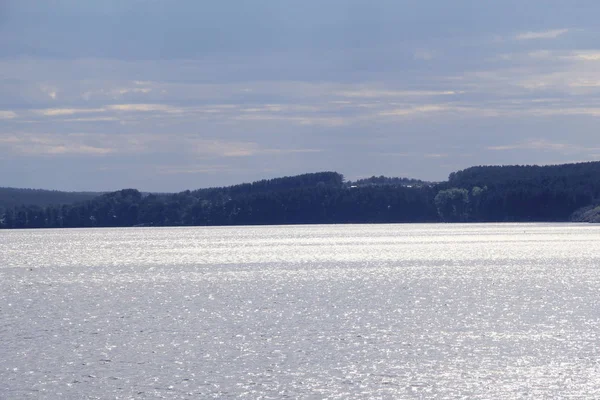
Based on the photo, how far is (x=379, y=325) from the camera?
55531 mm

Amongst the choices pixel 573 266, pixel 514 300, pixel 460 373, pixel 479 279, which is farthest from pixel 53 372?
pixel 573 266

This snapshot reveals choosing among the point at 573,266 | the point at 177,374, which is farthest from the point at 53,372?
the point at 573,266

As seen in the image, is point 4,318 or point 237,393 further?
point 4,318

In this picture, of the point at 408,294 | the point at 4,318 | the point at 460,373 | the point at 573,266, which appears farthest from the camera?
the point at 573,266

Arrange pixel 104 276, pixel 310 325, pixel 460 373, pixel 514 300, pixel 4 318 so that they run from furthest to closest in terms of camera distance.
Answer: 1. pixel 104 276
2. pixel 514 300
3. pixel 4 318
4. pixel 310 325
5. pixel 460 373

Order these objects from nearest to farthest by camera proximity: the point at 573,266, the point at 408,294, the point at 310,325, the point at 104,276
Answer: the point at 310,325, the point at 408,294, the point at 104,276, the point at 573,266

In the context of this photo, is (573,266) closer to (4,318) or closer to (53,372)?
(4,318)

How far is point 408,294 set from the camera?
78.2m

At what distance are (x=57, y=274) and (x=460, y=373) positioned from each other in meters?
84.8

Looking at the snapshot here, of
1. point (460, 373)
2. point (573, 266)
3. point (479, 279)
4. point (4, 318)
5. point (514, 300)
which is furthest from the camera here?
point (573, 266)

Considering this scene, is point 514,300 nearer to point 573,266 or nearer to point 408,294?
point 408,294

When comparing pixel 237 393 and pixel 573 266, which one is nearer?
pixel 237 393

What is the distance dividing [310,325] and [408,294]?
2411cm

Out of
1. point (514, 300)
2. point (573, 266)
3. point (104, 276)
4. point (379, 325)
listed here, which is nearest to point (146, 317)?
point (379, 325)
